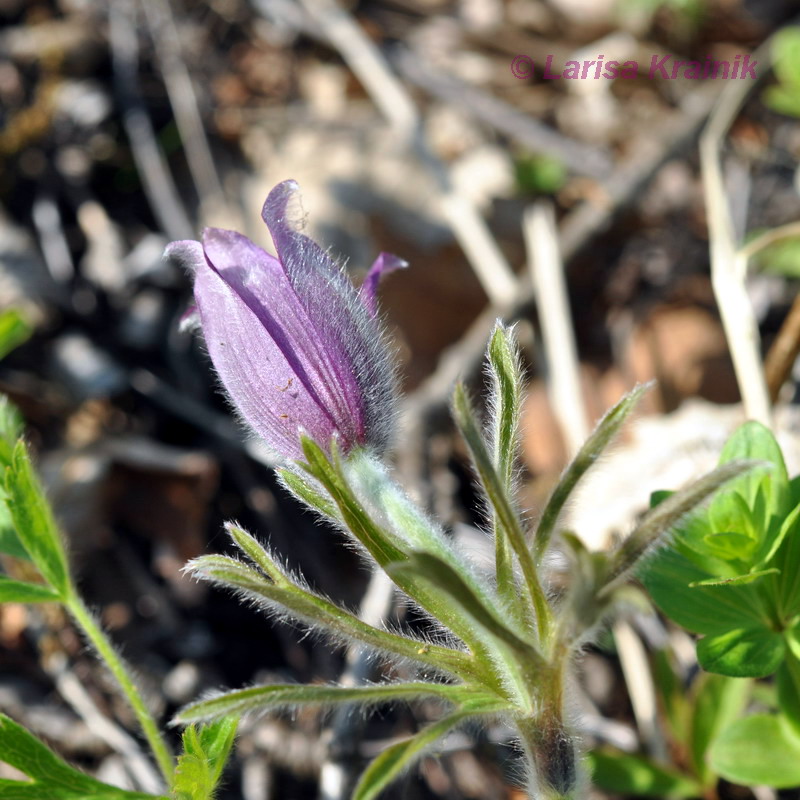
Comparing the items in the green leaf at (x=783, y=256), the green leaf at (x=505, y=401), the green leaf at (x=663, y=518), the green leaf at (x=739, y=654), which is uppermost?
the green leaf at (x=783, y=256)

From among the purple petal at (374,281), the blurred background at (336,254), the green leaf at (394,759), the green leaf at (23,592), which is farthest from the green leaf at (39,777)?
the purple petal at (374,281)

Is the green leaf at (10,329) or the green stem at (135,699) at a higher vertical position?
the green leaf at (10,329)

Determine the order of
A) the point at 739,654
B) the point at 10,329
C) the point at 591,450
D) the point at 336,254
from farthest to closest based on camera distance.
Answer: the point at 336,254 < the point at 10,329 < the point at 739,654 < the point at 591,450

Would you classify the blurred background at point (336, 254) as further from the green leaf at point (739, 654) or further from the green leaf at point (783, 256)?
the green leaf at point (739, 654)

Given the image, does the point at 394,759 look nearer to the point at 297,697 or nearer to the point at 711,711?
the point at 297,697

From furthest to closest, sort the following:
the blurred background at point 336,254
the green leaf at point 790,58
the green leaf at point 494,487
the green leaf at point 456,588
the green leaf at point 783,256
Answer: the green leaf at point 790,58
the green leaf at point 783,256
the blurred background at point 336,254
the green leaf at point 494,487
the green leaf at point 456,588

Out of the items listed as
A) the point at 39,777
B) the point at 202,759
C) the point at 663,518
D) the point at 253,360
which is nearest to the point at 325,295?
the point at 253,360
